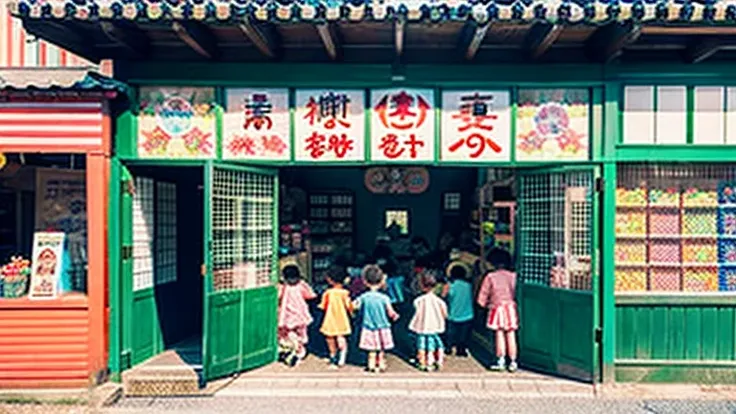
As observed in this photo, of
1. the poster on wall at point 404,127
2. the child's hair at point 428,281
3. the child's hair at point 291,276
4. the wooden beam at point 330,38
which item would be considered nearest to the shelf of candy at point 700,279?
the child's hair at point 428,281

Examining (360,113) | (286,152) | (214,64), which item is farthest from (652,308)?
(214,64)

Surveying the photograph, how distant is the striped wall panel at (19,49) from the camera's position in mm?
10008

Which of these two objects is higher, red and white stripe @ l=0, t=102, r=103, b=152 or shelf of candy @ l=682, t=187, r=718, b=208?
red and white stripe @ l=0, t=102, r=103, b=152

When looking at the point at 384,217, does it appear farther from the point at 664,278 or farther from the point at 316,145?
the point at 664,278

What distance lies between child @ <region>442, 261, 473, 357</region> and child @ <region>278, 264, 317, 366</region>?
6.63 ft

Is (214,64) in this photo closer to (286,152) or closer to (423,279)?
(286,152)

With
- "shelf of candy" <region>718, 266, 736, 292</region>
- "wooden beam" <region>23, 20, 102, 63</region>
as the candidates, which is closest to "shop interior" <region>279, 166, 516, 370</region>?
"shelf of candy" <region>718, 266, 736, 292</region>

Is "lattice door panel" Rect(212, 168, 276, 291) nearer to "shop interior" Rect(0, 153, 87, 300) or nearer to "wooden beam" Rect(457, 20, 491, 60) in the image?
"shop interior" Rect(0, 153, 87, 300)

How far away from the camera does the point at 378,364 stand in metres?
7.60

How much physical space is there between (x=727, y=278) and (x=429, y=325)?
3871mm

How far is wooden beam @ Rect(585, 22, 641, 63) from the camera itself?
6148 millimetres

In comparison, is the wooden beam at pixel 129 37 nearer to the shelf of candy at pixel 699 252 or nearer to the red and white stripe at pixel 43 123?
the red and white stripe at pixel 43 123

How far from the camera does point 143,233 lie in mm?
7766

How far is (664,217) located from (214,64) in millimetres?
6179
